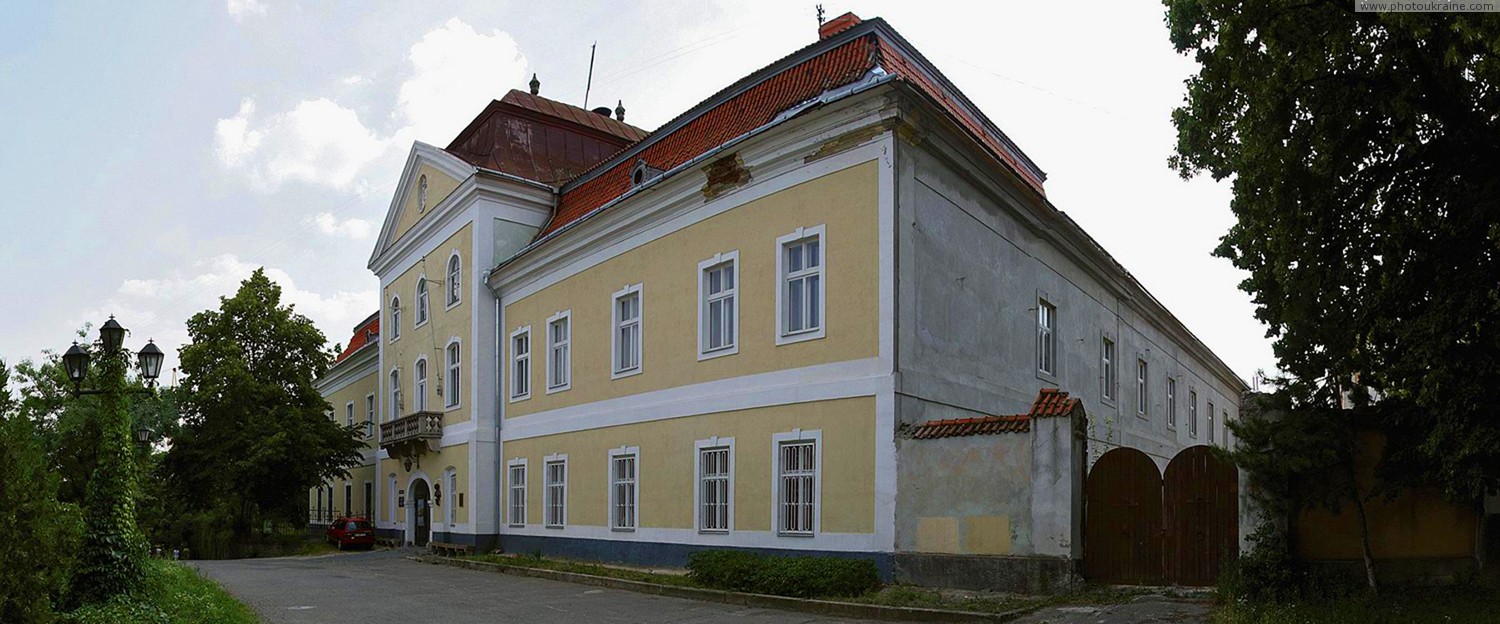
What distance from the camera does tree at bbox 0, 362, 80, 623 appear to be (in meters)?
8.14

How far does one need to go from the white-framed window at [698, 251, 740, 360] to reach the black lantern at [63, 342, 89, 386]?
9.43 metres

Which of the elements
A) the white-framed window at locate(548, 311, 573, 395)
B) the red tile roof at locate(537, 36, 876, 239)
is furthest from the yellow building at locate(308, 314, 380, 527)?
the red tile roof at locate(537, 36, 876, 239)

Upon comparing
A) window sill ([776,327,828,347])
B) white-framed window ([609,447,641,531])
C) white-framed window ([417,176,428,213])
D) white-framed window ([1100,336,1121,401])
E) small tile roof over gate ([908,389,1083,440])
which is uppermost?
white-framed window ([417,176,428,213])

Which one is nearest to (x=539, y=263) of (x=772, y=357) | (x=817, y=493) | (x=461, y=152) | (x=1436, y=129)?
(x=461, y=152)

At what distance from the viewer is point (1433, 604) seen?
10281mm

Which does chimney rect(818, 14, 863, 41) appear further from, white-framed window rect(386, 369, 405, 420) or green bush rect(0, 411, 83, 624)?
white-framed window rect(386, 369, 405, 420)

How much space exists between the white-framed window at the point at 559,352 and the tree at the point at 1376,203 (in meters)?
15.2

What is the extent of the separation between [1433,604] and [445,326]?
81.5 feet

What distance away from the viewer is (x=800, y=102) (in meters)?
17.9

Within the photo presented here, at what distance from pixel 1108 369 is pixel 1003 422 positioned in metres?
13.0

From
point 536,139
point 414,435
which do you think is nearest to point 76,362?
point 414,435

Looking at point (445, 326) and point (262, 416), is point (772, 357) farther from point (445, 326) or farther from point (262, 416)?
point (262, 416)

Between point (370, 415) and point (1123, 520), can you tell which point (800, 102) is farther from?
point (370, 415)

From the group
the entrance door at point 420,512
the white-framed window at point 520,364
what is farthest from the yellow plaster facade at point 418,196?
the entrance door at point 420,512
